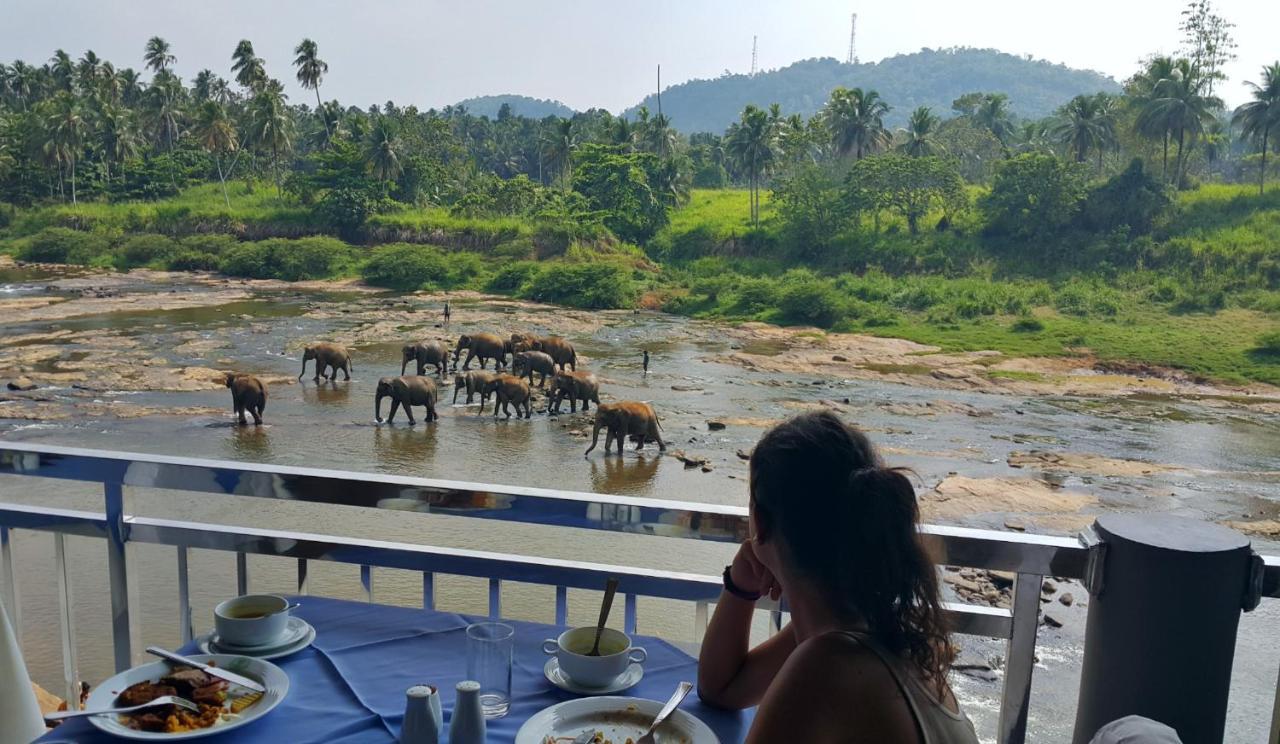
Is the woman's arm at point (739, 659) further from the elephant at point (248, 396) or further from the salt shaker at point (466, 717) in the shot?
the elephant at point (248, 396)

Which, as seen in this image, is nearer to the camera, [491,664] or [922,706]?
[922,706]

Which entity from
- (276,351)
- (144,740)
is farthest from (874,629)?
(276,351)

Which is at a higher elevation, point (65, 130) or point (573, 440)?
point (65, 130)

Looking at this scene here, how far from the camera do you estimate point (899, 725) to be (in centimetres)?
117

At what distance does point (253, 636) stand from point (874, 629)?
0.99 meters

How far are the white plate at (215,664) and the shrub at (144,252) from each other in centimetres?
3463

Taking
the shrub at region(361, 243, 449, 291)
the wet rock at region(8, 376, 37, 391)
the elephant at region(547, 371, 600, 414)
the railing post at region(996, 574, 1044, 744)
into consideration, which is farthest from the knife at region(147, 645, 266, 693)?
the shrub at region(361, 243, 449, 291)

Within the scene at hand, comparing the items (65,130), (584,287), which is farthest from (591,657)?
(65,130)

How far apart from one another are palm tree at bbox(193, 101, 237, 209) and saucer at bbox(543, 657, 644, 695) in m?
41.5

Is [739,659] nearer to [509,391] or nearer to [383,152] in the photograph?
[509,391]

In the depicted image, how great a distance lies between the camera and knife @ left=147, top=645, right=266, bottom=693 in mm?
1514

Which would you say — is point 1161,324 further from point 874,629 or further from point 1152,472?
point 874,629

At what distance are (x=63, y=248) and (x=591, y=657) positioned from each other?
37488mm

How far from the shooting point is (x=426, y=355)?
53.5 ft
